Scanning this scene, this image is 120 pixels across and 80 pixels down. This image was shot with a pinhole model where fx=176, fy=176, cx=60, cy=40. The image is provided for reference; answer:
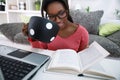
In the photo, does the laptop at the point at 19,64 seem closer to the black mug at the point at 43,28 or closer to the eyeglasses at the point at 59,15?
the black mug at the point at 43,28

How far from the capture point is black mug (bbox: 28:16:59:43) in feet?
1.91

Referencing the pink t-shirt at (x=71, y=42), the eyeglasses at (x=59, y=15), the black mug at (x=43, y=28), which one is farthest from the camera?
the pink t-shirt at (x=71, y=42)

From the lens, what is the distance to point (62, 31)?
1.01 m

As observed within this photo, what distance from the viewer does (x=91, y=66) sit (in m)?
0.53

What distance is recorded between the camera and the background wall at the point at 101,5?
8.68ft

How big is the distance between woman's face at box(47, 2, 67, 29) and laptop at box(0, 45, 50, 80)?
24 centimetres

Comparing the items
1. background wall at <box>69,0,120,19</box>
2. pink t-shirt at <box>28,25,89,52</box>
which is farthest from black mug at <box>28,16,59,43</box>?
background wall at <box>69,0,120,19</box>

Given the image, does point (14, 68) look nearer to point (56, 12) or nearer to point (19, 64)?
point (19, 64)

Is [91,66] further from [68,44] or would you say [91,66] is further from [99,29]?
[99,29]

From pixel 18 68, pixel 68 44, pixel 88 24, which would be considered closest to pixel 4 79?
pixel 18 68

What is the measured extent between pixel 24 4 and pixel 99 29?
1.41 m

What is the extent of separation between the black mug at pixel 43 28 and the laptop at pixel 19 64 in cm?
7

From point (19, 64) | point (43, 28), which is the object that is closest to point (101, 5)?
point (43, 28)

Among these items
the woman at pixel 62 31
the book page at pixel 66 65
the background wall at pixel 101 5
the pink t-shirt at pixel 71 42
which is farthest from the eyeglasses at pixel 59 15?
the background wall at pixel 101 5
